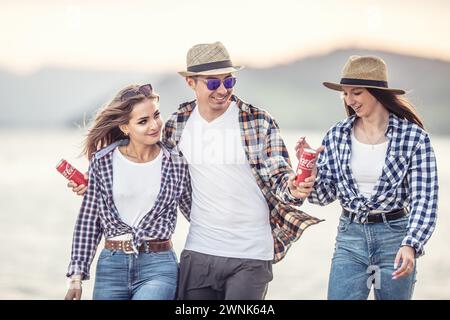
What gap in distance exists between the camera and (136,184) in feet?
17.0

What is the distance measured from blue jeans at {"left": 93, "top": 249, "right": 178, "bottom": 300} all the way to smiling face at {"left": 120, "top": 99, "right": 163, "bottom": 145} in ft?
2.14

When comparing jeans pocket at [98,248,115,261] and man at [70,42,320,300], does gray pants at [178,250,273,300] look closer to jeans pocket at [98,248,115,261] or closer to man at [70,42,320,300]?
man at [70,42,320,300]

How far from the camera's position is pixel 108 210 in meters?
5.16

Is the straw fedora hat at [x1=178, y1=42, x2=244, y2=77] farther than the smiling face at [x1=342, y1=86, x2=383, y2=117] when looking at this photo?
Yes

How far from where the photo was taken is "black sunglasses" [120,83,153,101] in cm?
525

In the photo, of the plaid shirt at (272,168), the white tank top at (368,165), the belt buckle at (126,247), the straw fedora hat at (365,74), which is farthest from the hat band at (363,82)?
the belt buckle at (126,247)

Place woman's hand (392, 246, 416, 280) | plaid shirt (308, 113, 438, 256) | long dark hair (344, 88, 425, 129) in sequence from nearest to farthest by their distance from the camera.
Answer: woman's hand (392, 246, 416, 280), plaid shirt (308, 113, 438, 256), long dark hair (344, 88, 425, 129)

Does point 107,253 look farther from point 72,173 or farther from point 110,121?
point 110,121

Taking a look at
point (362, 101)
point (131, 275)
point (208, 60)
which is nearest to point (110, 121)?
point (208, 60)

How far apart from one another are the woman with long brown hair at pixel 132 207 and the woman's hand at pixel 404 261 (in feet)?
4.05

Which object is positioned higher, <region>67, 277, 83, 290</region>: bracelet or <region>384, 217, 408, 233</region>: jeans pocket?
<region>384, 217, 408, 233</region>: jeans pocket

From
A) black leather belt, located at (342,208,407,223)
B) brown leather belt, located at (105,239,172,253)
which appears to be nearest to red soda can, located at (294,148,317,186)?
black leather belt, located at (342,208,407,223)

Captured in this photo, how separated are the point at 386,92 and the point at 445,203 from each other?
1316 cm
